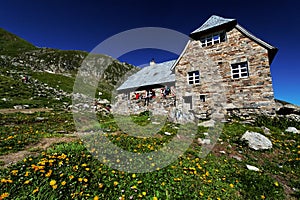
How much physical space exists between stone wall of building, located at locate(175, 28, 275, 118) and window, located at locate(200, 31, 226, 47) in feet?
1.45

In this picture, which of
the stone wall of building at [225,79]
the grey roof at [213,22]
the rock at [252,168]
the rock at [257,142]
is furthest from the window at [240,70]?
the rock at [252,168]

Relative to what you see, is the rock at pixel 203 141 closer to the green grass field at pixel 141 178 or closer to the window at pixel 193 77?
the green grass field at pixel 141 178

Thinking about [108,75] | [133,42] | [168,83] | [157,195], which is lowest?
[157,195]

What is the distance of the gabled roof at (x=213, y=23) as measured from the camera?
16.2 metres

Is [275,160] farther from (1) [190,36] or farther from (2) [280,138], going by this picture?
(1) [190,36]

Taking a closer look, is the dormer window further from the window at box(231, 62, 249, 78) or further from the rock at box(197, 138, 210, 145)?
the rock at box(197, 138, 210, 145)

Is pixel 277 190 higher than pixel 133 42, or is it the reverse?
pixel 133 42

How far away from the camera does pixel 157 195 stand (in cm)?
337

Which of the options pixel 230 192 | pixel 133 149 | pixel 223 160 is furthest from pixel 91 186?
pixel 223 160

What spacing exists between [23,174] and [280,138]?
1187 cm

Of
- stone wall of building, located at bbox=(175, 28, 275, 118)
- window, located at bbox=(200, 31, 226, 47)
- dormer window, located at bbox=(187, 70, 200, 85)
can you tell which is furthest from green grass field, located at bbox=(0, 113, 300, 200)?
window, located at bbox=(200, 31, 226, 47)

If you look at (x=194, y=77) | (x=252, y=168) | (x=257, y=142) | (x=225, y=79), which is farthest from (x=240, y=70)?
(x=252, y=168)

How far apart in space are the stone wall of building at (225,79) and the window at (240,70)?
352 mm

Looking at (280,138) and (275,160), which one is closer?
(275,160)
